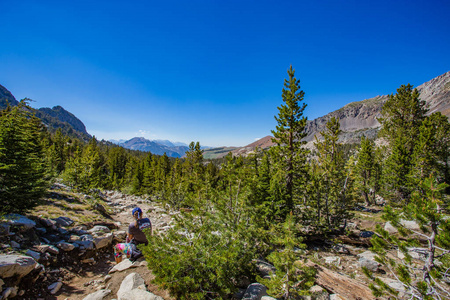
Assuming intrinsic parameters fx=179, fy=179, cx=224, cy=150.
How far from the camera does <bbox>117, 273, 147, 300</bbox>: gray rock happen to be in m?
4.80

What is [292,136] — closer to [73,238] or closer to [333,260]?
[333,260]

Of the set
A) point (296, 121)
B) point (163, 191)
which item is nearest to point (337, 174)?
point (296, 121)

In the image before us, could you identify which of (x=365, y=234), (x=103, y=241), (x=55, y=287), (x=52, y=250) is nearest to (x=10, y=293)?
(x=55, y=287)

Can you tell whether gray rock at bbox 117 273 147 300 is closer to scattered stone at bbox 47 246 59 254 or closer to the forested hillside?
the forested hillside

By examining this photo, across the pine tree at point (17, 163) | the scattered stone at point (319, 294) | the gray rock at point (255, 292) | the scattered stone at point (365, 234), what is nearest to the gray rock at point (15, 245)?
the pine tree at point (17, 163)

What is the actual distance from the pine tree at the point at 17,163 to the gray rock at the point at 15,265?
4330 millimetres

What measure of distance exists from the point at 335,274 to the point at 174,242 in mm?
6218

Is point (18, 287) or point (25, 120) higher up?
point (25, 120)

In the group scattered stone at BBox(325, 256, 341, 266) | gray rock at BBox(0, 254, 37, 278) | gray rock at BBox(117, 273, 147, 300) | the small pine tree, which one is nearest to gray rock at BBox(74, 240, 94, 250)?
gray rock at BBox(0, 254, 37, 278)

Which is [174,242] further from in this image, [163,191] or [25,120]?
[163,191]

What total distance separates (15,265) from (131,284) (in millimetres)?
3263

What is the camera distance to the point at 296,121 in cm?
1639

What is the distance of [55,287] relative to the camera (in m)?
5.86

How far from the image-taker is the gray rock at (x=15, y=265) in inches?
186
